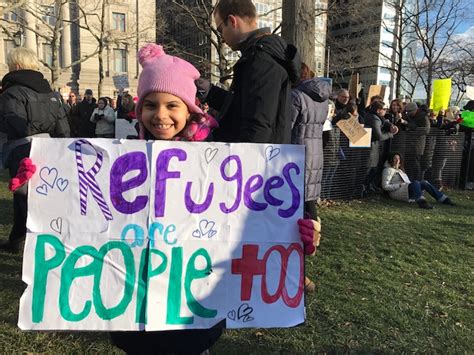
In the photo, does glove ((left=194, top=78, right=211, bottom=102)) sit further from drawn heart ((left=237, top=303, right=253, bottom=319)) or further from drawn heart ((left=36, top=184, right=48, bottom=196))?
drawn heart ((left=237, top=303, right=253, bottom=319))

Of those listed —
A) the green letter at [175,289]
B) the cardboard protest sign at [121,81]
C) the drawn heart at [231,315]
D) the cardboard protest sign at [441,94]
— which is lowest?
the drawn heart at [231,315]

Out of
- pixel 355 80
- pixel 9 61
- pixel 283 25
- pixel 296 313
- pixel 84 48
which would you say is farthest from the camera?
pixel 84 48

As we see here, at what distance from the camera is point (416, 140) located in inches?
375

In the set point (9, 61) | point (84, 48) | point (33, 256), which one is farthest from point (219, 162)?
point (84, 48)

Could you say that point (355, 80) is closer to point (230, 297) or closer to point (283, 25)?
point (283, 25)

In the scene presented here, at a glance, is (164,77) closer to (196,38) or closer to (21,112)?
(21,112)

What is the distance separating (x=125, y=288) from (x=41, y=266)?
1.15ft

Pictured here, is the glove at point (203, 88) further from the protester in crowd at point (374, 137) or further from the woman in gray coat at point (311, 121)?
the protester in crowd at point (374, 137)

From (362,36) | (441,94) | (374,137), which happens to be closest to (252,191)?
(374,137)

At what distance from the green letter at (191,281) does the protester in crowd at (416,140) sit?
8.66m

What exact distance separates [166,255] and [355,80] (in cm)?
958

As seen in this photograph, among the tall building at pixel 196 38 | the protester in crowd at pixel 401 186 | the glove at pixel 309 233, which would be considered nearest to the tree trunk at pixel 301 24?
the protester in crowd at pixel 401 186

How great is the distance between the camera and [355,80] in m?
10.5

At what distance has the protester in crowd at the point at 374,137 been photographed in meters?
8.52
